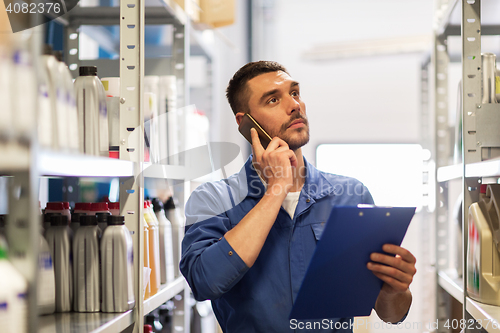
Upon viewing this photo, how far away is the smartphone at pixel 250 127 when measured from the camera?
1.43 metres

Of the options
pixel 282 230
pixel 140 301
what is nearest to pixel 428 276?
pixel 282 230

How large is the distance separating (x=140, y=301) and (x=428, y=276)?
249 cm

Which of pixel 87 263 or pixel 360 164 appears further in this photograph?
pixel 360 164

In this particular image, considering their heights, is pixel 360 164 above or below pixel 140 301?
above

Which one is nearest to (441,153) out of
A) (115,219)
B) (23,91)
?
(115,219)

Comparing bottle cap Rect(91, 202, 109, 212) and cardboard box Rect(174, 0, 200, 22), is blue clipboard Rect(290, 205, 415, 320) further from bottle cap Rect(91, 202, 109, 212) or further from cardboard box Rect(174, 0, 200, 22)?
cardboard box Rect(174, 0, 200, 22)

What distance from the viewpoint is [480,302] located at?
3.92 ft

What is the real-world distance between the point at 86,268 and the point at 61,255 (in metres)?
0.07

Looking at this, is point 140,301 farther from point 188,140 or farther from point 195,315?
point 195,315

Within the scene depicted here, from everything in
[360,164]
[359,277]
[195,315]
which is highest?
[360,164]

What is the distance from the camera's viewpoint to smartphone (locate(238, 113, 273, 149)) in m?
1.43

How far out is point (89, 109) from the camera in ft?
3.46

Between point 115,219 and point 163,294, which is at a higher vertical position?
point 115,219

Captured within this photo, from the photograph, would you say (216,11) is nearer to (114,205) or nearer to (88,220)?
(114,205)
